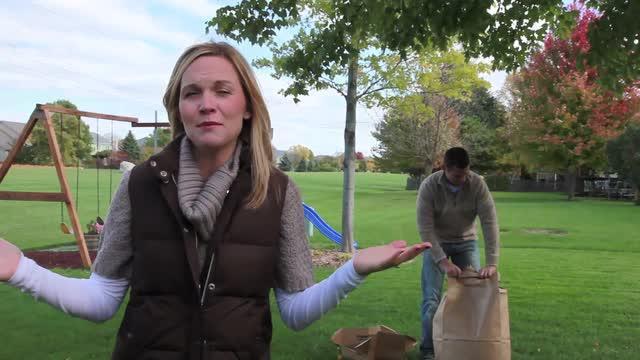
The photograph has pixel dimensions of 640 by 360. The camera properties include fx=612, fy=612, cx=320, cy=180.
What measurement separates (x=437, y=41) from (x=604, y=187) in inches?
1650

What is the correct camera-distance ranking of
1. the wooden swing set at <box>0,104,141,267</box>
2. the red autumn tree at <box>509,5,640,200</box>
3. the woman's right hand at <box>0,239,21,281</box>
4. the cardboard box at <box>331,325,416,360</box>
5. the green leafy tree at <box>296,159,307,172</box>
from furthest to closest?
1. the green leafy tree at <box>296,159,307,172</box>
2. the red autumn tree at <box>509,5,640,200</box>
3. the wooden swing set at <box>0,104,141,267</box>
4. the cardboard box at <box>331,325,416,360</box>
5. the woman's right hand at <box>0,239,21,281</box>

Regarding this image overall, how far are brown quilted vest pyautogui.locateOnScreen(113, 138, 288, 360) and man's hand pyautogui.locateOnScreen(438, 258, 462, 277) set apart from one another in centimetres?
305

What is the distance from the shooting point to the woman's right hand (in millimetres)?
1840

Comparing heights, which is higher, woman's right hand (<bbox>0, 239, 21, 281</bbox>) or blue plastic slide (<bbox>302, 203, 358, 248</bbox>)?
woman's right hand (<bbox>0, 239, 21, 281</bbox>)

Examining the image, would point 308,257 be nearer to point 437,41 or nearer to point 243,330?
point 243,330

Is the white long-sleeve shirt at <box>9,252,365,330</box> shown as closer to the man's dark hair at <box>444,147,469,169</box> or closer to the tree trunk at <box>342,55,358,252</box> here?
the man's dark hair at <box>444,147,469,169</box>

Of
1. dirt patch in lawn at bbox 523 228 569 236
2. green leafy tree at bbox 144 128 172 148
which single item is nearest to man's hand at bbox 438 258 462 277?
green leafy tree at bbox 144 128 172 148

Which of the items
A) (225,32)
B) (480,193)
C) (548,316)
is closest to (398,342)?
(480,193)

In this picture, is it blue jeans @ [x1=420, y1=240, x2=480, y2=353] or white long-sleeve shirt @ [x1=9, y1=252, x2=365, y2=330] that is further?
blue jeans @ [x1=420, y1=240, x2=480, y2=353]

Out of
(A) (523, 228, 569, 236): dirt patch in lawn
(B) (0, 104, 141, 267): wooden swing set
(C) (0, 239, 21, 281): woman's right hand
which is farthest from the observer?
(A) (523, 228, 569, 236): dirt patch in lawn

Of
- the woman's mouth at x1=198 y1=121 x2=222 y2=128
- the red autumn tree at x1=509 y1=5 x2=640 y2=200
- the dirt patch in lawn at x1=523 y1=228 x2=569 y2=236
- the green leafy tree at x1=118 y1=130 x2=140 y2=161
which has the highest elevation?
the red autumn tree at x1=509 y1=5 x2=640 y2=200

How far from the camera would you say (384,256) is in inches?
75.1

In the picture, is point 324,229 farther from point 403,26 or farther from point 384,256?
point 384,256

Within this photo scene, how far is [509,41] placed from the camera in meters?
7.00
